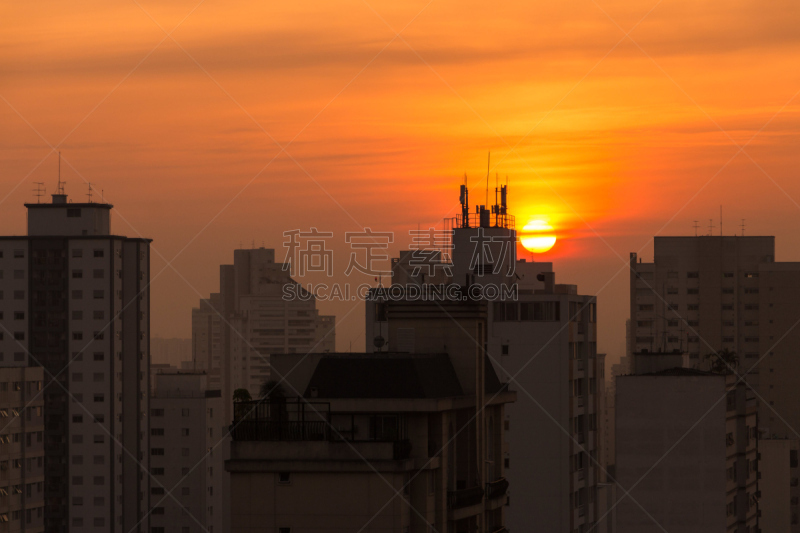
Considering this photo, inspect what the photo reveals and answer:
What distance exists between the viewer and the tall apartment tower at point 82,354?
15225 centimetres

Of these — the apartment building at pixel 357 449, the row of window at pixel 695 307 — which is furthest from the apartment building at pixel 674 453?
the row of window at pixel 695 307

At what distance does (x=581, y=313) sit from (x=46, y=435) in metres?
83.4

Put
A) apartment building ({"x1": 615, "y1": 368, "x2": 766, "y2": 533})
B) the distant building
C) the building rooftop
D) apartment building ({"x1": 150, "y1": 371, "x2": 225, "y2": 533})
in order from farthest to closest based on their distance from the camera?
1. the distant building
2. apartment building ({"x1": 150, "y1": 371, "x2": 225, "y2": 533})
3. apartment building ({"x1": 615, "y1": 368, "x2": 766, "y2": 533})
4. the building rooftop

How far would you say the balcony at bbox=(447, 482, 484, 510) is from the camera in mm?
48125

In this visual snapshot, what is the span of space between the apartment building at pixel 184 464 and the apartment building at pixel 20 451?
59387mm

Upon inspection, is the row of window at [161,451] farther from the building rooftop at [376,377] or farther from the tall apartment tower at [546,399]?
the building rooftop at [376,377]

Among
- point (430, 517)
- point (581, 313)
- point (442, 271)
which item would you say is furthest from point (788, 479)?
point (430, 517)

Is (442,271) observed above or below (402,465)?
above

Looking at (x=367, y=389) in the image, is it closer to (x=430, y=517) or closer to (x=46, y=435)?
(x=430, y=517)

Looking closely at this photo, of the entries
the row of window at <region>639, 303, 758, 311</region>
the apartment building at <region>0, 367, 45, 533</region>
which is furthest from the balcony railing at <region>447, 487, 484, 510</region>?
the row of window at <region>639, 303, 758, 311</region>

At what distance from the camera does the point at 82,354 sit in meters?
156

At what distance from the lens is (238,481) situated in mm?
45250

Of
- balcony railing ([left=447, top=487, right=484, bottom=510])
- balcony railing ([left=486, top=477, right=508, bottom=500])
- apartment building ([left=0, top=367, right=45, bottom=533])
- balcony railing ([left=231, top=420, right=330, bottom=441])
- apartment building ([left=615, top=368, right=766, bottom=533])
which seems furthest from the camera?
apartment building ([left=0, top=367, right=45, bottom=533])

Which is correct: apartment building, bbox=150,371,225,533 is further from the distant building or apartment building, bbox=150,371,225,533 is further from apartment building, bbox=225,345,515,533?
apartment building, bbox=225,345,515,533
